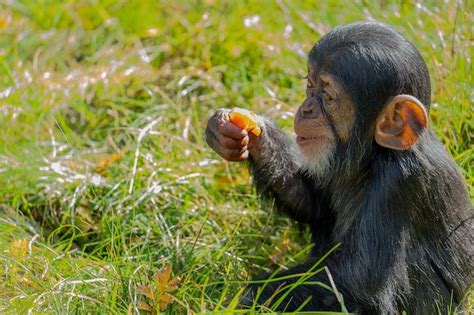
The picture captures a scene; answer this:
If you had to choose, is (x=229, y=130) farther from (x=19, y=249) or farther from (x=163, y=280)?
(x=19, y=249)

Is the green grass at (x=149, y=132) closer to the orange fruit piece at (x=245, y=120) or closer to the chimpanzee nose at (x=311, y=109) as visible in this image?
the orange fruit piece at (x=245, y=120)

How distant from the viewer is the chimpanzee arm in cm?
625

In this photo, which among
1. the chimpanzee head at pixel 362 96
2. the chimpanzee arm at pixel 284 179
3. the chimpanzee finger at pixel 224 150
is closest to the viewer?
the chimpanzee head at pixel 362 96

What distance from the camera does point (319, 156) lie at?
5.69 m

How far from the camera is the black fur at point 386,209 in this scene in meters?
5.31

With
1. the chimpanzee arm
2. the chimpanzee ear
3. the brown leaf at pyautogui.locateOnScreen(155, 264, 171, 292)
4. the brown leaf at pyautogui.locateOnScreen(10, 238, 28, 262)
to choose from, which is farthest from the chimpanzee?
the brown leaf at pyautogui.locateOnScreen(10, 238, 28, 262)

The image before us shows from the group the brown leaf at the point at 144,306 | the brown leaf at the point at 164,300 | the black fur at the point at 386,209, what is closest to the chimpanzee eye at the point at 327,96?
the black fur at the point at 386,209

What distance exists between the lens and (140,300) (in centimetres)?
533

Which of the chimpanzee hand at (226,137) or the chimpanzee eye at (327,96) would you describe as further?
the chimpanzee hand at (226,137)

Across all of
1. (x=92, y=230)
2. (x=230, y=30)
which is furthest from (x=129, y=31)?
(x=92, y=230)

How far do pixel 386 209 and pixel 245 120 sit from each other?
1.08 metres

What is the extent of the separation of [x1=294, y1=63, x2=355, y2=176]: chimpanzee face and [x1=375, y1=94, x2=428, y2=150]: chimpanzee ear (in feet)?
0.74

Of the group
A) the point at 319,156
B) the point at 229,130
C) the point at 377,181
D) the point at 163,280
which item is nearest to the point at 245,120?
the point at 229,130

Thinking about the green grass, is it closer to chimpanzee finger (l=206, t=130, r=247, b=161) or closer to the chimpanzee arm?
the chimpanzee arm
